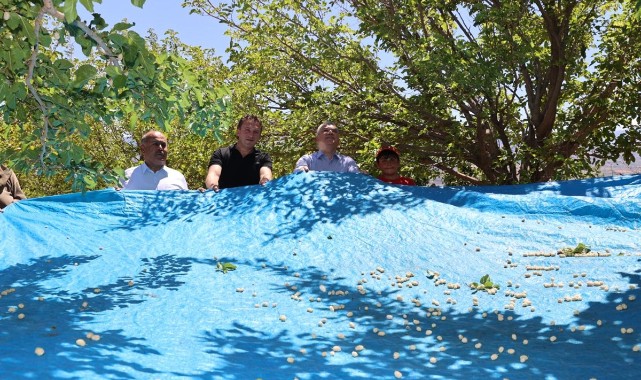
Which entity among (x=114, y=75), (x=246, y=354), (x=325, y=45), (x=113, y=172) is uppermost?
(x=325, y=45)

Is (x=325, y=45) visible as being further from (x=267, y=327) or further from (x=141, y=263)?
(x=267, y=327)

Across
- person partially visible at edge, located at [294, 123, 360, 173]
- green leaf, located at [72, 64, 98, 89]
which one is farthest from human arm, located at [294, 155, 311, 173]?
green leaf, located at [72, 64, 98, 89]

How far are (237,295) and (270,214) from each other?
1.99 meters

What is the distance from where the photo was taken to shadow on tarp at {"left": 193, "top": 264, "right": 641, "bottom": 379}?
12.0 ft

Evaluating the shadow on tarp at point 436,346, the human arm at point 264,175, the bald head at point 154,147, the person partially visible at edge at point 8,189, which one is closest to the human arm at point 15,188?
the person partially visible at edge at point 8,189

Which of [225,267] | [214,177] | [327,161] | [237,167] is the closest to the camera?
[225,267]

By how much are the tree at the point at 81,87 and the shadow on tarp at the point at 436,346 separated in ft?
5.52

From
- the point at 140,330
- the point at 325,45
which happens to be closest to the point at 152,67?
the point at 140,330

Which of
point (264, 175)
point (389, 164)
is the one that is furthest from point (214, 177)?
point (389, 164)

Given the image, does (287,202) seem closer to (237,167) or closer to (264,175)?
(264,175)

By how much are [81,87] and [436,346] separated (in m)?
3.01

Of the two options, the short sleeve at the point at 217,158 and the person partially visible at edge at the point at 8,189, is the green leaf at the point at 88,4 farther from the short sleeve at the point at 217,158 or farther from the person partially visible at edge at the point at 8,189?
the person partially visible at edge at the point at 8,189

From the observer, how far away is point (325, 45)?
8.92m

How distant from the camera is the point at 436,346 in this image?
417 cm
